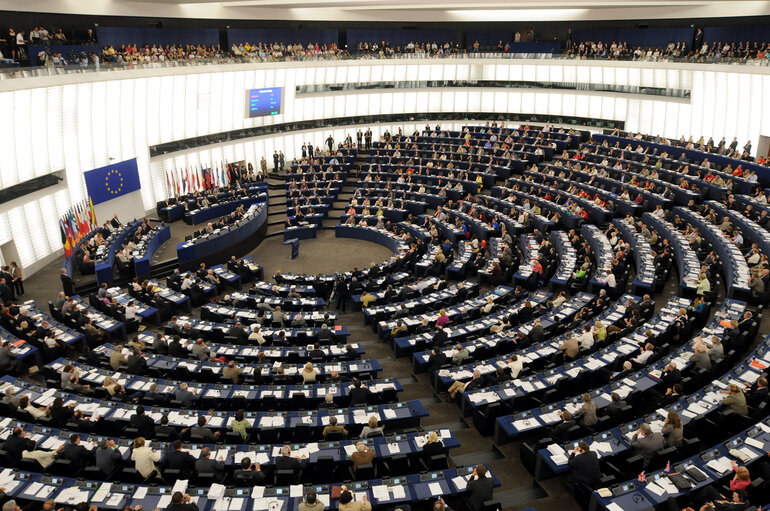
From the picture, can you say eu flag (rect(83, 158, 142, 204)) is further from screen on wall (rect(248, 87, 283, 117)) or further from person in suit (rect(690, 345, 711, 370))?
person in suit (rect(690, 345, 711, 370))

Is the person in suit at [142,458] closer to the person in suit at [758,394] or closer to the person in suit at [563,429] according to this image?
→ the person in suit at [563,429]

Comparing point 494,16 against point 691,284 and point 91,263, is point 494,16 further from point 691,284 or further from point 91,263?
point 91,263

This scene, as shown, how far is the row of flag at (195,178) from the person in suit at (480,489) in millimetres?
25856

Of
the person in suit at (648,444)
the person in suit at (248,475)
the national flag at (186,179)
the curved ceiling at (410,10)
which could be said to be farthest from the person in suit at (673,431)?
the national flag at (186,179)

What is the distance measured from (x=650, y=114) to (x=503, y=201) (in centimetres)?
1507

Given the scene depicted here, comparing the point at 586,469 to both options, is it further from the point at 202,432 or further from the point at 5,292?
the point at 5,292

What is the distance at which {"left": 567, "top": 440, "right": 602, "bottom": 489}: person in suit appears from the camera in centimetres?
920

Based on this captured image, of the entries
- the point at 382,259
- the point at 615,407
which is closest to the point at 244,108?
the point at 382,259

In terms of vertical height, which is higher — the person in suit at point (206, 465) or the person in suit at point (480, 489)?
the person in suit at point (206, 465)

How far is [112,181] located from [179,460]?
21.1m

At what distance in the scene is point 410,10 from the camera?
39781mm

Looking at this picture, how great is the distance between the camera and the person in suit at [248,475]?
364 inches

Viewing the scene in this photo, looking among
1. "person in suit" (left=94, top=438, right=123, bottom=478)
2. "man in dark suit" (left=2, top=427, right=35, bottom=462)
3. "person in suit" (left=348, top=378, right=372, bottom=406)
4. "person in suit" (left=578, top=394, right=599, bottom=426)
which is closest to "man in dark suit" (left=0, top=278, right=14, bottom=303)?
"man in dark suit" (left=2, top=427, right=35, bottom=462)

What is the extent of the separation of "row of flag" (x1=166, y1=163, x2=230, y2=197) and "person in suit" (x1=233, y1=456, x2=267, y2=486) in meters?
23.9
